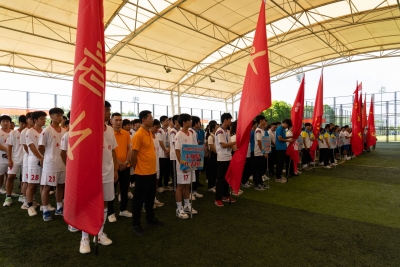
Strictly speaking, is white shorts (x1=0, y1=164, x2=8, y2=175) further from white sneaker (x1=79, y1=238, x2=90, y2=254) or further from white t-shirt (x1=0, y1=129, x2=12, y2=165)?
white sneaker (x1=79, y1=238, x2=90, y2=254)

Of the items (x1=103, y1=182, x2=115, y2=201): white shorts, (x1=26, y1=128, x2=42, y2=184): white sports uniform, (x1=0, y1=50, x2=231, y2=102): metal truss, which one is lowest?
(x1=103, y1=182, x2=115, y2=201): white shorts

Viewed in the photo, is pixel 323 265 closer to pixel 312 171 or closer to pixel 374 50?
pixel 312 171

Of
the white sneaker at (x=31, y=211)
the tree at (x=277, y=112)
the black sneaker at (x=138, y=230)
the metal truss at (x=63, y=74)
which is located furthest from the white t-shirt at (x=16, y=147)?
the tree at (x=277, y=112)

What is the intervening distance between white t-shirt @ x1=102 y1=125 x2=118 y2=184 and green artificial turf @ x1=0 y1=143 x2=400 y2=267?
0.80 m

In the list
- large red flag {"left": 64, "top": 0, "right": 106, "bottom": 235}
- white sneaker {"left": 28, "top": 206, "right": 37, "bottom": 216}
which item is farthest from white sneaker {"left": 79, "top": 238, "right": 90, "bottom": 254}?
white sneaker {"left": 28, "top": 206, "right": 37, "bottom": 216}

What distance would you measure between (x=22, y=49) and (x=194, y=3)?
8.42 meters

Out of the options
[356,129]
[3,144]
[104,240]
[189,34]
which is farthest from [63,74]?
[356,129]

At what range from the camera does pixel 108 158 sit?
3145 mm

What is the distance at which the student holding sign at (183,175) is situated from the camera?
3.98 metres

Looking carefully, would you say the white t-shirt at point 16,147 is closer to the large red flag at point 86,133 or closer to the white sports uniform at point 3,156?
the white sports uniform at point 3,156

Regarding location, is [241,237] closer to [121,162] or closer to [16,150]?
[121,162]

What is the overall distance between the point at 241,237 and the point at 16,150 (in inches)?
180

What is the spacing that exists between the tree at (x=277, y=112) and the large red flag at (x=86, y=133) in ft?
63.3

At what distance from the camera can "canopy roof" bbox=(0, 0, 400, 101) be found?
1019 cm
